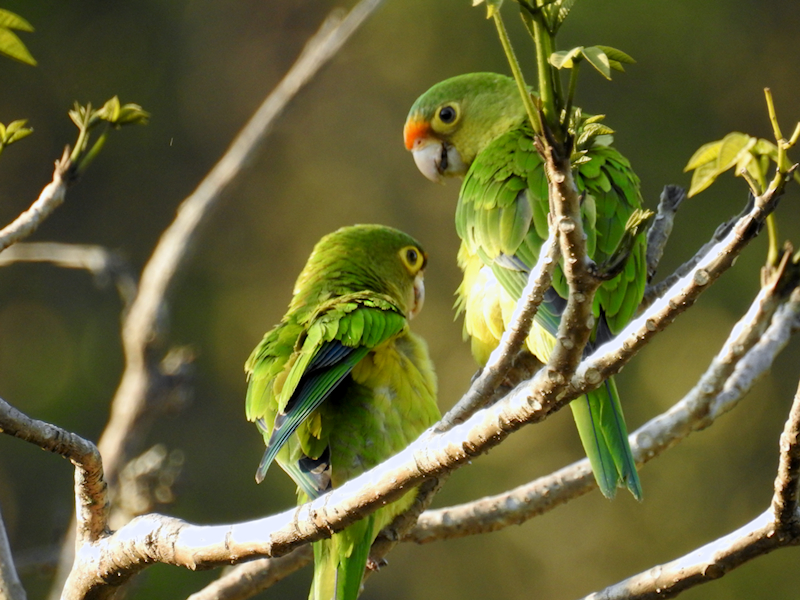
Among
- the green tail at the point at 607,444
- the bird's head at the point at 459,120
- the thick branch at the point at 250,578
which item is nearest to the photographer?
the green tail at the point at 607,444

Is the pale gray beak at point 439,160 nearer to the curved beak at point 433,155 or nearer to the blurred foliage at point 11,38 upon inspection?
the curved beak at point 433,155

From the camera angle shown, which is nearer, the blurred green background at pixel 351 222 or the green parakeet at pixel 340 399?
the green parakeet at pixel 340 399

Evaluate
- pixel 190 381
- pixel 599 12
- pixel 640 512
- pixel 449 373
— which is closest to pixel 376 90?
pixel 599 12

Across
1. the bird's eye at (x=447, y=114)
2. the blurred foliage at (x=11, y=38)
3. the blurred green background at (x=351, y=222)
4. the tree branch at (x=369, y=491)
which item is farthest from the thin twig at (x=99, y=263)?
the blurred green background at (x=351, y=222)

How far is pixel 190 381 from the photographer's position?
2.77 m

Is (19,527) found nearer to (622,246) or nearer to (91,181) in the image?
(91,181)

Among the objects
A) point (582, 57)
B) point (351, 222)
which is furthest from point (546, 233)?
point (351, 222)

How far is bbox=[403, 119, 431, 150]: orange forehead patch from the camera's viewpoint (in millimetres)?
2746

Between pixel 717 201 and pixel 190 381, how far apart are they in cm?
369

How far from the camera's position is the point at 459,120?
105 inches

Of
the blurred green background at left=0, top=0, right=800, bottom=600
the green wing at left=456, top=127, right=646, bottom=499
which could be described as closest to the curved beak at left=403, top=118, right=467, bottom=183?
the green wing at left=456, top=127, right=646, bottom=499

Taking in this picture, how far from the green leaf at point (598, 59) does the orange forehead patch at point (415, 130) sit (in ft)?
6.42

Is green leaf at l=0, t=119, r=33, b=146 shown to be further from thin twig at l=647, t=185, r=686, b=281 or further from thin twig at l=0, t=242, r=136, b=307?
thin twig at l=647, t=185, r=686, b=281

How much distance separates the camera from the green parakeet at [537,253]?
164 centimetres
